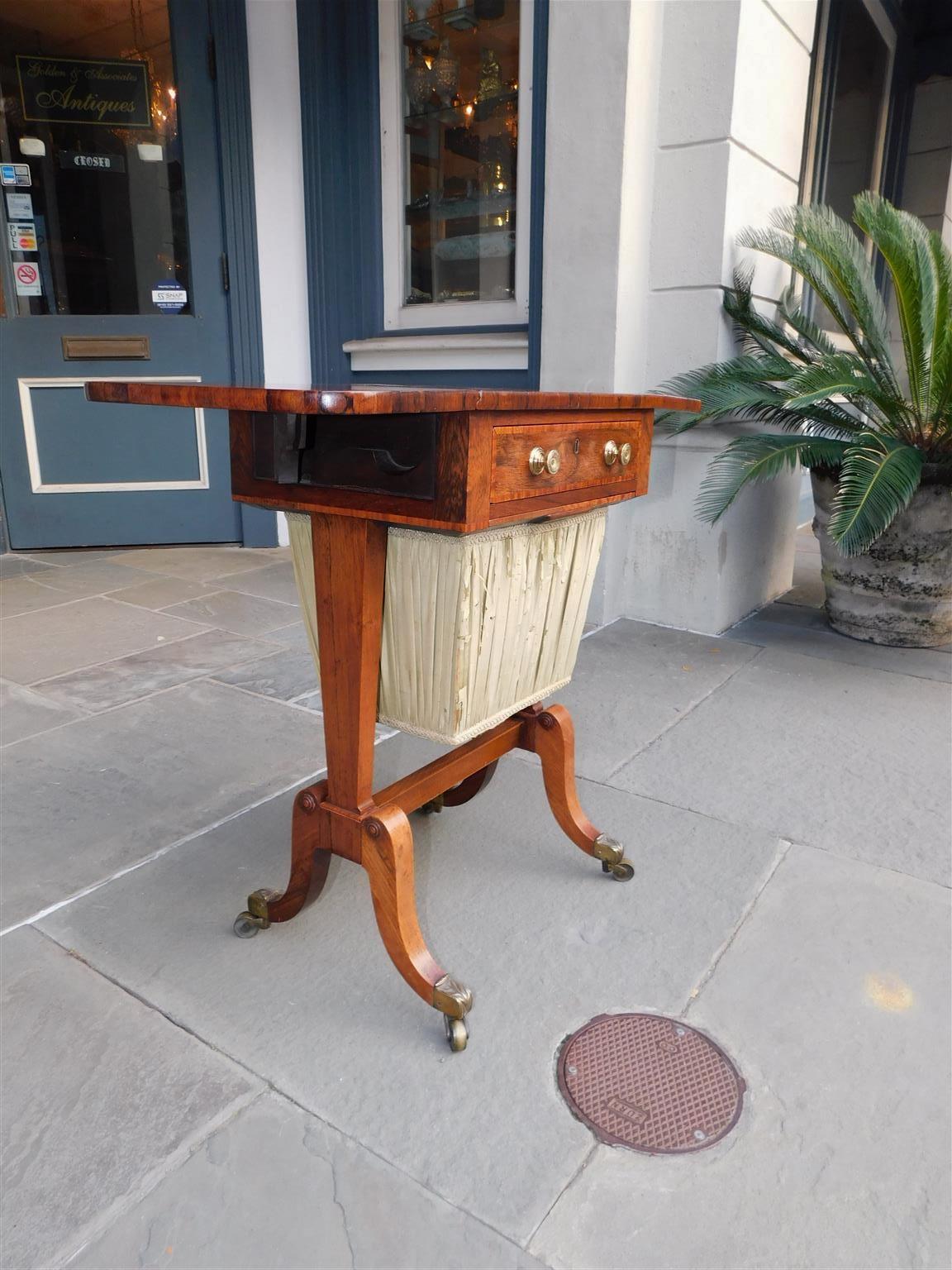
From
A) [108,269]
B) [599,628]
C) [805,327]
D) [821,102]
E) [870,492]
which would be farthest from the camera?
[821,102]

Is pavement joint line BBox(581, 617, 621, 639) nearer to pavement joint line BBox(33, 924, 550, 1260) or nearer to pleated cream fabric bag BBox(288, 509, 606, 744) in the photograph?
pleated cream fabric bag BBox(288, 509, 606, 744)

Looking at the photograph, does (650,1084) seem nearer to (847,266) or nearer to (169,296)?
(847,266)

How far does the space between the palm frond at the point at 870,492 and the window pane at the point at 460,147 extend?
6.25 feet

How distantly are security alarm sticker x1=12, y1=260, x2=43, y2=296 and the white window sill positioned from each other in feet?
5.03

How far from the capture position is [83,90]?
410cm

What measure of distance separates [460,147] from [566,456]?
3.37m

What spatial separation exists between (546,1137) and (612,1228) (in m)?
0.15

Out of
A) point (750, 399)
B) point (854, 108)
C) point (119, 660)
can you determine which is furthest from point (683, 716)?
point (854, 108)

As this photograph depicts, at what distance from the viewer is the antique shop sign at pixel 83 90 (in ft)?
13.3

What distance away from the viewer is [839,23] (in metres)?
4.66

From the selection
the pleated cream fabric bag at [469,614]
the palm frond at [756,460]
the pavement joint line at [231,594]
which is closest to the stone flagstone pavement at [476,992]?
the pleated cream fabric bag at [469,614]

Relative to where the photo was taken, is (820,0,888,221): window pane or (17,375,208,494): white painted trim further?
(820,0,888,221): window pane

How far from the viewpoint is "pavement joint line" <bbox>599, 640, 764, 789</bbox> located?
7.56ft

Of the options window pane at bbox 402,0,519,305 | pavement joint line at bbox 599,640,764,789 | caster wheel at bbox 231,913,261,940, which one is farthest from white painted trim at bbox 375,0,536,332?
caster wheel at bbox 231,913,261,940
